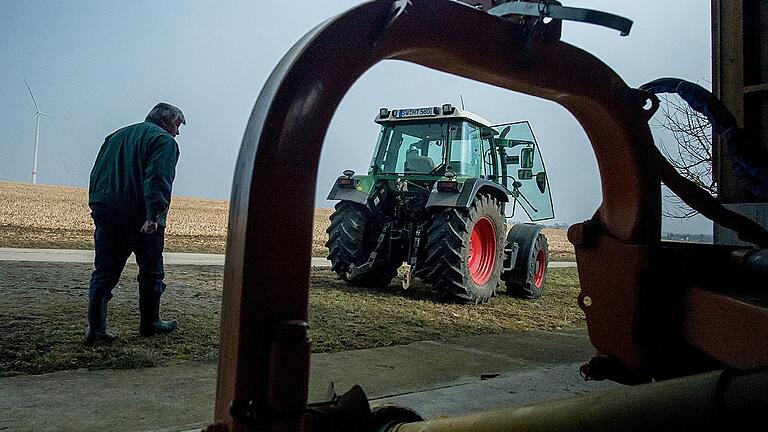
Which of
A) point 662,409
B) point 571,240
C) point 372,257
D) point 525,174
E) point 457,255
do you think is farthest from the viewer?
point 525,174

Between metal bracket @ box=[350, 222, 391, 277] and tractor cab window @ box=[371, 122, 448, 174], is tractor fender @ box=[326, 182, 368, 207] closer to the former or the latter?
metal bracket @ box=[350, 222, 391, 277]

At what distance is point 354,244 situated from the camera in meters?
6.39

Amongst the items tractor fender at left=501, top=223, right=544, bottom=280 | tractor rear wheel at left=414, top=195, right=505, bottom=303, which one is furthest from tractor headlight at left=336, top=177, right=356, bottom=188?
tractor fender at left=501, top=223, right=544, bottom=280

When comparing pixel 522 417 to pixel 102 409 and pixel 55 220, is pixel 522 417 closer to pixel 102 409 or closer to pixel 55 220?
pixel 102 409

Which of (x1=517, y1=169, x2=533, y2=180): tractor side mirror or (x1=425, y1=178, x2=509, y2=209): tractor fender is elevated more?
(x1=517, y1=169, x2=533, y2=180): tractor side mirror

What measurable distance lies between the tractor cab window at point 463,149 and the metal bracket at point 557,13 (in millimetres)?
5413

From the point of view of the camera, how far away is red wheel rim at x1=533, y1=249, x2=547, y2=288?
7.28 meters

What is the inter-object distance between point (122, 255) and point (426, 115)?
3858mm

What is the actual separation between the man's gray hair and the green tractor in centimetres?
270

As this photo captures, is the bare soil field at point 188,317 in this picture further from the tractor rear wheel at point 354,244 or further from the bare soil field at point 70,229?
the bare soil field at point 70,229

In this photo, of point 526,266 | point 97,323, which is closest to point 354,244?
point 526,266

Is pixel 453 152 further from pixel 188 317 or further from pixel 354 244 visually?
pixel 188 317

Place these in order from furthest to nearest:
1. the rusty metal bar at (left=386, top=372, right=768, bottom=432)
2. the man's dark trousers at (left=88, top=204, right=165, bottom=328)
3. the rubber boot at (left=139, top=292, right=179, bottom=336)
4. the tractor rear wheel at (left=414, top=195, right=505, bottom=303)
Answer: the tractor rear wheel at (left=414, top=195, right=505, bottom=303) → the rubber boot at (left=139, top=292, right=179, bottom=336) → the man's dark trousers at (left=88, top=204, right=165, bottom=328) → the rusty metal bar at (left=386, top=372, right=768, bottom=432)

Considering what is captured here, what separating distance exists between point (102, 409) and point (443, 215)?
4042mm
